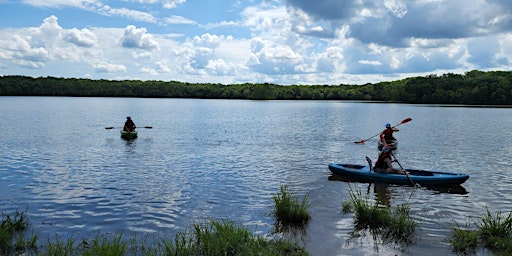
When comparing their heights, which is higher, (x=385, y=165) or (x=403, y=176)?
(x=385, y=165)

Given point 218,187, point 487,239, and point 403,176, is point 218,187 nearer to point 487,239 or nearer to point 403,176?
point 403,176

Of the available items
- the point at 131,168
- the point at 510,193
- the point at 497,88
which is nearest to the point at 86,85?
the point at 497,88

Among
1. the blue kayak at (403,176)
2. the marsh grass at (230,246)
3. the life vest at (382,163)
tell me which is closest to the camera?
the marsh grass at (230,246)

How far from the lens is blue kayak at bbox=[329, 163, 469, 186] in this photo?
1590cm

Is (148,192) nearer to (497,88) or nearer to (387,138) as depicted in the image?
(387,138)

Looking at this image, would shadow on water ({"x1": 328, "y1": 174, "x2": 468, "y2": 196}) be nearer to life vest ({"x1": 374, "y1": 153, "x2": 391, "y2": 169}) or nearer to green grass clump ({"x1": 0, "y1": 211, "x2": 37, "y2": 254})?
life vest ({"x1": 374, "y1": 153, "x2": 391, "y2": 169})

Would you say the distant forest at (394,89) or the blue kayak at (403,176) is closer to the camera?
the blue kayak at (403,176)

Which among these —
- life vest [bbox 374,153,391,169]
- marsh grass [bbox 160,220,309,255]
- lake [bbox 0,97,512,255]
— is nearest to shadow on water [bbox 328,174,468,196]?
lake [bbox 0,97,512,255]

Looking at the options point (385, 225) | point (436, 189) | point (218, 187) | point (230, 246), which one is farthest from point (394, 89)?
point (230, 246)

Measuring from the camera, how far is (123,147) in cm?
2791

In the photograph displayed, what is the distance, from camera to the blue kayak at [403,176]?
15.9 metres

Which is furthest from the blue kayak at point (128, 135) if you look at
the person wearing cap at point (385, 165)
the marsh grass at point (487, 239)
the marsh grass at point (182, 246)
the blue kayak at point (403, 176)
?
the marsh grass at point (487, 239)

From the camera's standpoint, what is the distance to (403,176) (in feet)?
53.6

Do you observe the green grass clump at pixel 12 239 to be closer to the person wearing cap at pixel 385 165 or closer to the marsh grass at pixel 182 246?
the marsh grass at pixel 182 246
